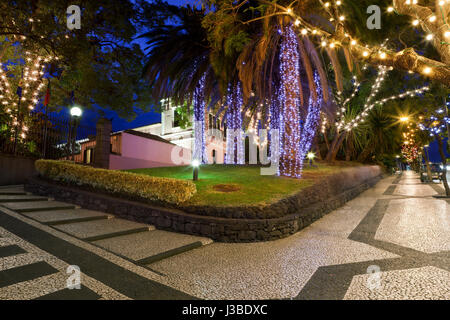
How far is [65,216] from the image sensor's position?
5.89 metres

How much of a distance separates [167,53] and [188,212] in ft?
34.0

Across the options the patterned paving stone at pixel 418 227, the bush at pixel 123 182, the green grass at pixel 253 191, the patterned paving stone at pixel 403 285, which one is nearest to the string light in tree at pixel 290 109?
the green grass at pixel 253 191

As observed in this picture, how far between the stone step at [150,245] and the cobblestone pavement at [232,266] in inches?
1.3

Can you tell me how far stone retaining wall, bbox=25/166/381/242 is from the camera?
17.4 feet

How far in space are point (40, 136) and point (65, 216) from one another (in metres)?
8.88

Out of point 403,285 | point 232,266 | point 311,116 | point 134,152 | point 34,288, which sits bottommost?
point 232,266

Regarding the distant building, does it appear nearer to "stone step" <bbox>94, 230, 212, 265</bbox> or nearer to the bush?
the bush

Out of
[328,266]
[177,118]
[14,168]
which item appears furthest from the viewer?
[177,118]

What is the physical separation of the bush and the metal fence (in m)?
3.16

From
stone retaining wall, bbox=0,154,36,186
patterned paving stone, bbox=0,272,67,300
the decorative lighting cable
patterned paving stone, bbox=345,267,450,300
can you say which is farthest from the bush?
the decorative lighting cable

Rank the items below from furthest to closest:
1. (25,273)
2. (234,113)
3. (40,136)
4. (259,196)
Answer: (234,113) → (40,136) → (259,196) → (25,273)

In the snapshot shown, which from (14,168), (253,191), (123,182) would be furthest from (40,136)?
(253,191)

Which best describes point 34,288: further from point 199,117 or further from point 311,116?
point 311,116
